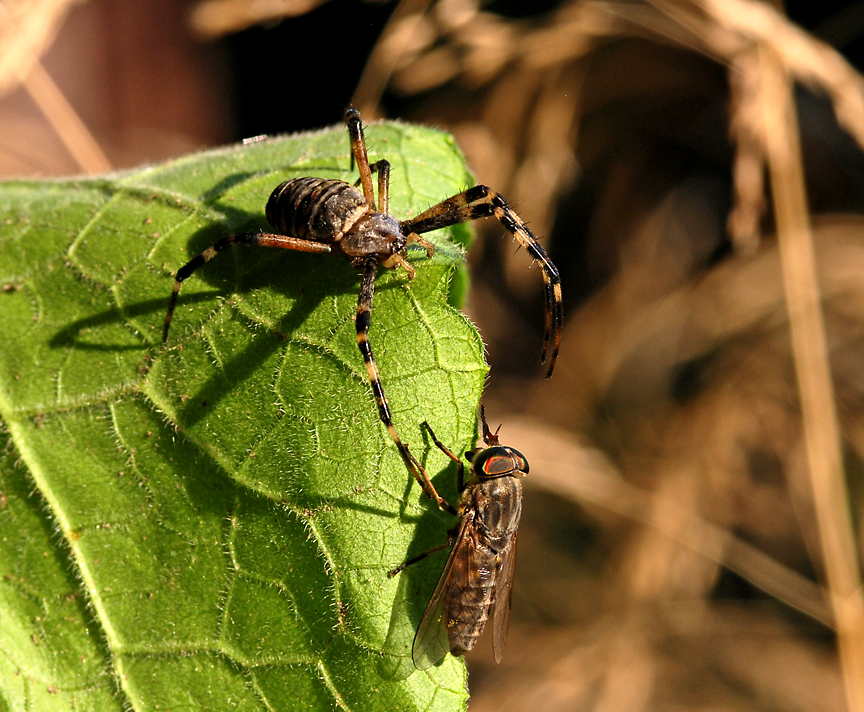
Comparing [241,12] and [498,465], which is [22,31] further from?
[498,465]

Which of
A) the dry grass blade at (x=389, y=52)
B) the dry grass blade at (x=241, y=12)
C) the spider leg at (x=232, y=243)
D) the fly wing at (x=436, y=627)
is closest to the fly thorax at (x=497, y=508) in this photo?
the fly wing at (x=436, y=627)

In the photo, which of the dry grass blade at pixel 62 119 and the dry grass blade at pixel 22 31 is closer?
the dry grass blade at pixel 22 31

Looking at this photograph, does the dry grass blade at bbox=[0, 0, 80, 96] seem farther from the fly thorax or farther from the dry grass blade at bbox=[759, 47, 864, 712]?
the dry grass blade at bbox=[759, 47, 864, 712]

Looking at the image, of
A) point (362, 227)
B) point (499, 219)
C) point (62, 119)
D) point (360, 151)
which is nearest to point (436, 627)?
point (362, 227)

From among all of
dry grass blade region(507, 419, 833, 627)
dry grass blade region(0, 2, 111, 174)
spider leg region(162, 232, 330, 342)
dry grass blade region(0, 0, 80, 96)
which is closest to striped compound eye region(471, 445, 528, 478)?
spider leg region(162, 232, 330, 342)

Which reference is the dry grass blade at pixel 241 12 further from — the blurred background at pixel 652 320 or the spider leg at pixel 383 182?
the spider leg at pixel 383 182

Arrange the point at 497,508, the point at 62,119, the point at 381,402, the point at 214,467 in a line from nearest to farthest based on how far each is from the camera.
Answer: the point at 381,402 → the point at 214,467 → the point at 497,508 → the point at 62,119
